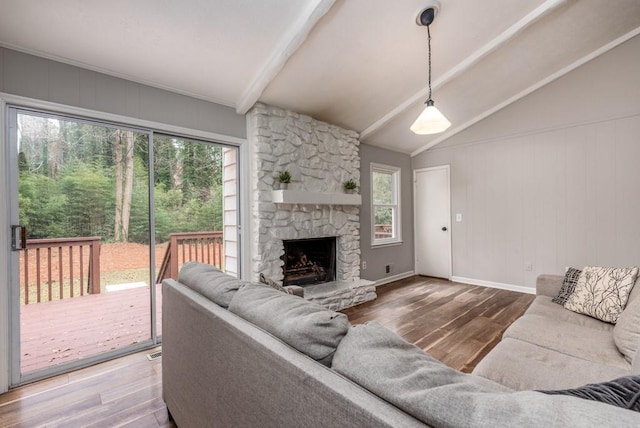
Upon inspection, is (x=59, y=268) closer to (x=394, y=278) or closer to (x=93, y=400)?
(x=93, y=400)

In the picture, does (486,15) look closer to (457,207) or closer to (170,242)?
(457,207)

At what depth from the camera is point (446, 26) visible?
2.83m

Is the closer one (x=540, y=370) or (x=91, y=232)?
(x=540, y=370)

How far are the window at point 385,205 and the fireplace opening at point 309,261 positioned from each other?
931 mm

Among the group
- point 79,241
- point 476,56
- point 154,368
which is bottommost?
point 154,368

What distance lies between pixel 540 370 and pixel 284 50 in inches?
108

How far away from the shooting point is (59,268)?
7.88 feet

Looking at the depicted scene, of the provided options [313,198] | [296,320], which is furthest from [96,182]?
[296,320]

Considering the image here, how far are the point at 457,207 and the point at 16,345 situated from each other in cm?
540

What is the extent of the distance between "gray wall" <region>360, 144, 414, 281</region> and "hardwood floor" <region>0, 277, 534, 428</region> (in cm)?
75

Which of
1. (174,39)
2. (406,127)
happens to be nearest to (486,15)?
(406,127)

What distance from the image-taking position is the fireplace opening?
12.7 ft

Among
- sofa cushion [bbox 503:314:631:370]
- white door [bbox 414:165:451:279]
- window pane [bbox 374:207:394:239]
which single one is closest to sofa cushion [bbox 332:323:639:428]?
sofa cushion [bbox 503:314:631:370]

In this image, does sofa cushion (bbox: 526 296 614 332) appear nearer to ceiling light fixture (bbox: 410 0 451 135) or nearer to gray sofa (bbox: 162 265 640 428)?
gray sofa (bbox: 162 265 640 428)
